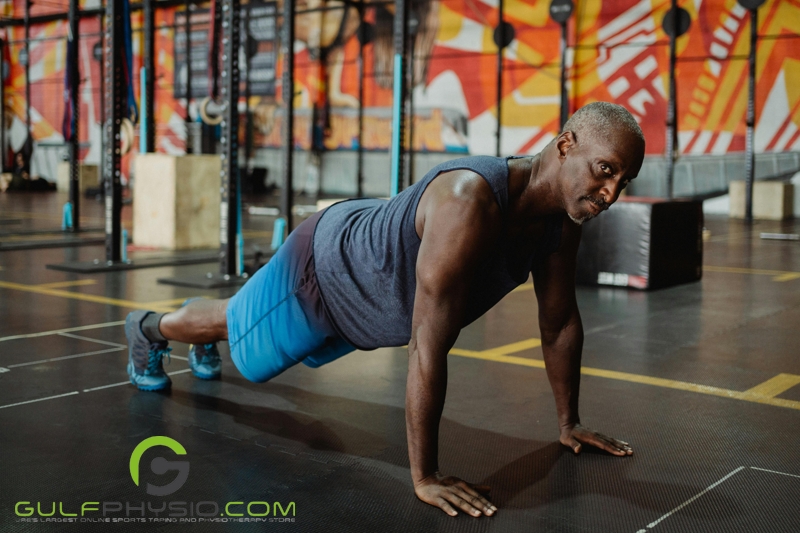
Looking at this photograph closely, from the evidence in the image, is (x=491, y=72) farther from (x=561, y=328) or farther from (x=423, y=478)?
(x=423, y=478)

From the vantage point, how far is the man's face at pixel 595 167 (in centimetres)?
192

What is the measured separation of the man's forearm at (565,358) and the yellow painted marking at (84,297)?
9.16 feet

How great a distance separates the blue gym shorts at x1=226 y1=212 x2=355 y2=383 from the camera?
7.73 feet

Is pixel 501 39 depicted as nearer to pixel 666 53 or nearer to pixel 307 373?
pixel 666 53

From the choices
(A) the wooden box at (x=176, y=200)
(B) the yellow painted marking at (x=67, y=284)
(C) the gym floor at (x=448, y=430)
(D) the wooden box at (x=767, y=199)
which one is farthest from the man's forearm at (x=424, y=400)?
(D) the wooden box at (x=767, y=199)

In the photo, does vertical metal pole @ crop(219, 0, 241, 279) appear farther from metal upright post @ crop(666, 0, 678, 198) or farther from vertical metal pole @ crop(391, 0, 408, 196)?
metal upright post @ crop(666, 0, 678, 198)

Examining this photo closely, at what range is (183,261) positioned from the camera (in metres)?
6.76

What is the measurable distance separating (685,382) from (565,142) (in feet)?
5.37

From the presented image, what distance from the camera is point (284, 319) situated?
93.9 inches

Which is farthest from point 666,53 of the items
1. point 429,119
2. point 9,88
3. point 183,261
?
point 9,88

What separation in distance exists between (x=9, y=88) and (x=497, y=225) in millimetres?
21606

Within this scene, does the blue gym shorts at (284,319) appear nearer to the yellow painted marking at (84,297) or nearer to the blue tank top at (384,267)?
the blue tank top at (384,267)

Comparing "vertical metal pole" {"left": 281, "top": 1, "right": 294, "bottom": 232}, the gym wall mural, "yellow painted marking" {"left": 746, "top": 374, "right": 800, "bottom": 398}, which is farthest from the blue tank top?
the gym wall mural

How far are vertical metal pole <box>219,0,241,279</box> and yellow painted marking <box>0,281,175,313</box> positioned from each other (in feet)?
3.20
